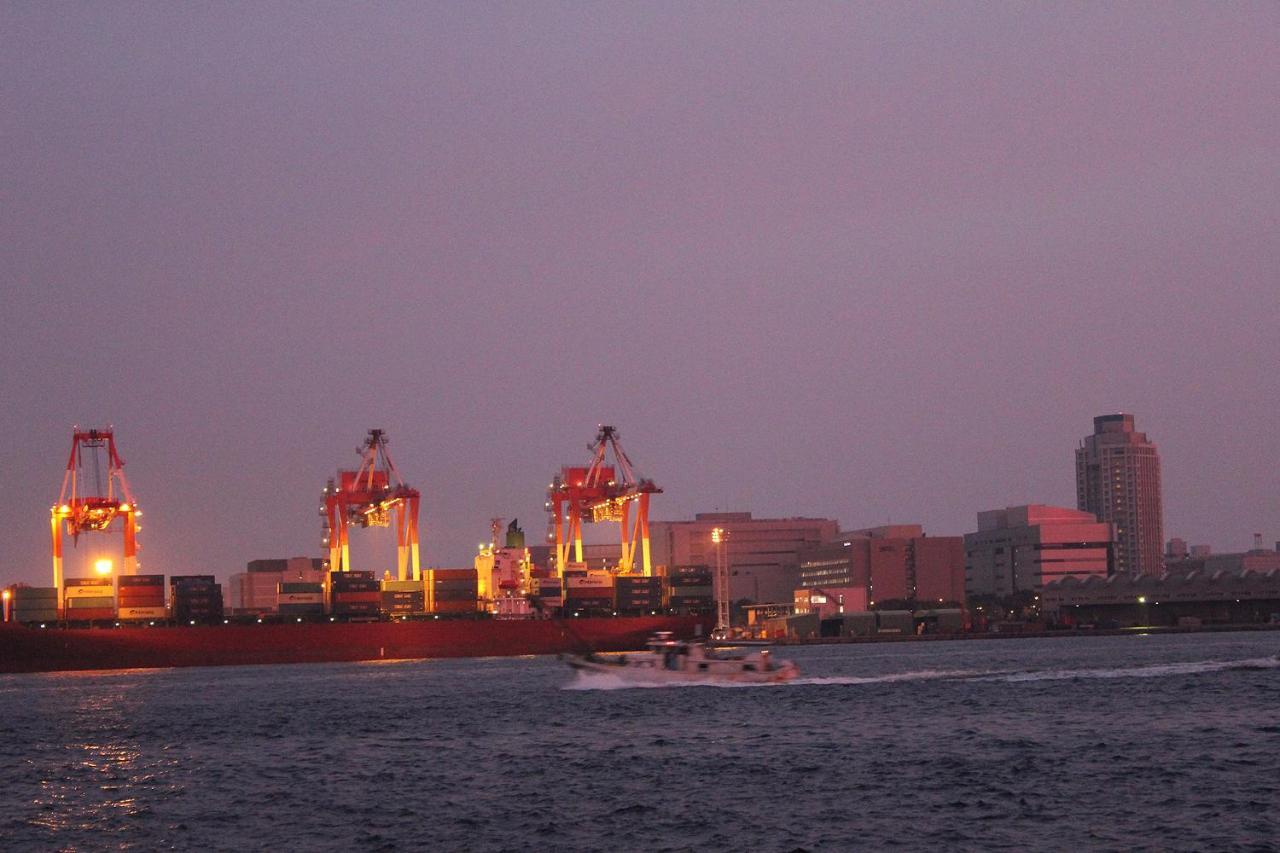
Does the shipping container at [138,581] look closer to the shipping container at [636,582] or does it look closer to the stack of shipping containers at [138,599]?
the stack of shipping containers at [138,599]

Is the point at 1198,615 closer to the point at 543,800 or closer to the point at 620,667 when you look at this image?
the point at 620,667

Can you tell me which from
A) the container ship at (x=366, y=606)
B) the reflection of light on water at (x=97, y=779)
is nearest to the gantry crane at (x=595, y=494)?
the container ship at (x=366, y=606)

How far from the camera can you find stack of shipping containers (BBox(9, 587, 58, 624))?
117 meters

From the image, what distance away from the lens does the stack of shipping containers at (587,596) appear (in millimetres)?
128000

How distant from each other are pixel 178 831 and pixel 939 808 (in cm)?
1583

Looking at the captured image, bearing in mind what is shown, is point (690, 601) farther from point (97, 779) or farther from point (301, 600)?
point (97, 779)

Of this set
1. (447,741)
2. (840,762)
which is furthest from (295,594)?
(840,762)

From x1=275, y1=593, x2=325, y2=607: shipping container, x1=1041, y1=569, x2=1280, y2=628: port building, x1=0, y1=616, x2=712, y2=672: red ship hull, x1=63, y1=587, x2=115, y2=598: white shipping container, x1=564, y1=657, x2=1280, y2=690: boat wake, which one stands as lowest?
x1=1041, y1=569, x2=1280, y2=628: port building

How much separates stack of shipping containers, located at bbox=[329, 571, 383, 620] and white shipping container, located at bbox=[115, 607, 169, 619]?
12.5 m

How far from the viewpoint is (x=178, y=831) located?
3409cm

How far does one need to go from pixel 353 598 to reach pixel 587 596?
59.7 ft

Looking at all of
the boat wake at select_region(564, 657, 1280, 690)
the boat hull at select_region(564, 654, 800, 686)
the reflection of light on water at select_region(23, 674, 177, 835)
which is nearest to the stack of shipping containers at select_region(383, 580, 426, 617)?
the boat wake at select_region(564, 657, 1280, 690)

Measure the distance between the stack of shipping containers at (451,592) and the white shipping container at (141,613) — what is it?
19984mm

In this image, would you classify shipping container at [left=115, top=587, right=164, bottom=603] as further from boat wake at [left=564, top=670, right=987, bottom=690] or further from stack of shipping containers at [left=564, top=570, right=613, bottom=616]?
boat wake at [left=564, top=670, right=987, bottom=690]
